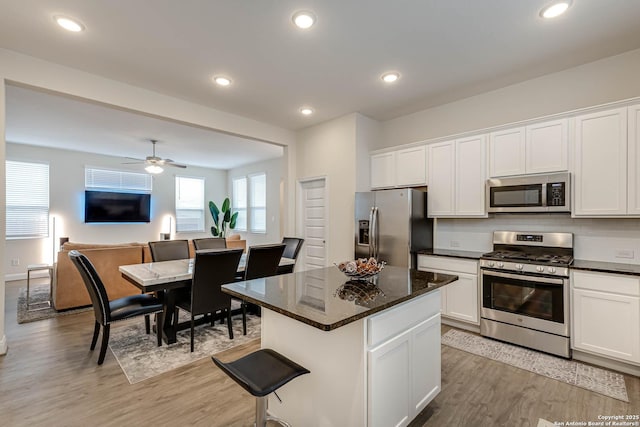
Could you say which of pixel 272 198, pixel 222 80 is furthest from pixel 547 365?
pixel 272 198

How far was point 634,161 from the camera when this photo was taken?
8.63 ft

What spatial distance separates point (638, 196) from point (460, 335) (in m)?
2.11

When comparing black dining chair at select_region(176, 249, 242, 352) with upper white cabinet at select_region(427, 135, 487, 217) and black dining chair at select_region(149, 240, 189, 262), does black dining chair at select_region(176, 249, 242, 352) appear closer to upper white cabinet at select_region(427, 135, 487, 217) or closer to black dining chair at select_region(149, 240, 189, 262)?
black dining chair at select_region(149, 240, 189, 262)

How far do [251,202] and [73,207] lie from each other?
13.9 ft

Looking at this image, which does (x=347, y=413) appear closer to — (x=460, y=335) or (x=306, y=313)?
(x=306, y=313)

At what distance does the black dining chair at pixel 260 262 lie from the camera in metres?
3.37

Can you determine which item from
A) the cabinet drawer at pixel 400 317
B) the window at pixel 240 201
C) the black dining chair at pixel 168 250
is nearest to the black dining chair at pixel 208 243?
the black dining chair at pixel 168 250

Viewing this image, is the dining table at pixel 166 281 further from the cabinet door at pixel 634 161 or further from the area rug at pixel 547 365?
the cabinet door at pixel 634 161

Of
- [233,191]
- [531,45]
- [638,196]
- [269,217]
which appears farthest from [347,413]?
[233,191]

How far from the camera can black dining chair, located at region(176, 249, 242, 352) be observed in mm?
2955

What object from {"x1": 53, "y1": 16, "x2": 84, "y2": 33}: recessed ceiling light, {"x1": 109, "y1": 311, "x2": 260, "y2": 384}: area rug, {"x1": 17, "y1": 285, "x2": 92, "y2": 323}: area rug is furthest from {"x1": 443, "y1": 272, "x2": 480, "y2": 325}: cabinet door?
{"x1": 17, "y1": 285, "x2": 92, "y2": 323}: area rug

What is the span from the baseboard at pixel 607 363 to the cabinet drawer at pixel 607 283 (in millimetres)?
641

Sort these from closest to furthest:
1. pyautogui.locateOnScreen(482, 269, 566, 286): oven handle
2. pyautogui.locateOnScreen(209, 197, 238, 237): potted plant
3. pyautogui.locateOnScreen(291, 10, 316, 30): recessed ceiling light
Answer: pyautogui.locateOnScreen(291, 10, 316, 30): recessed ceiling light < pyautogui.locateOnScreen(482, 269, 566, 286): oven handle < pyautogui.locateOnScreen(209, 197, 238, 237): potted plant

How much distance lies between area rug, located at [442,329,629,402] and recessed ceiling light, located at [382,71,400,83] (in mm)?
3006
